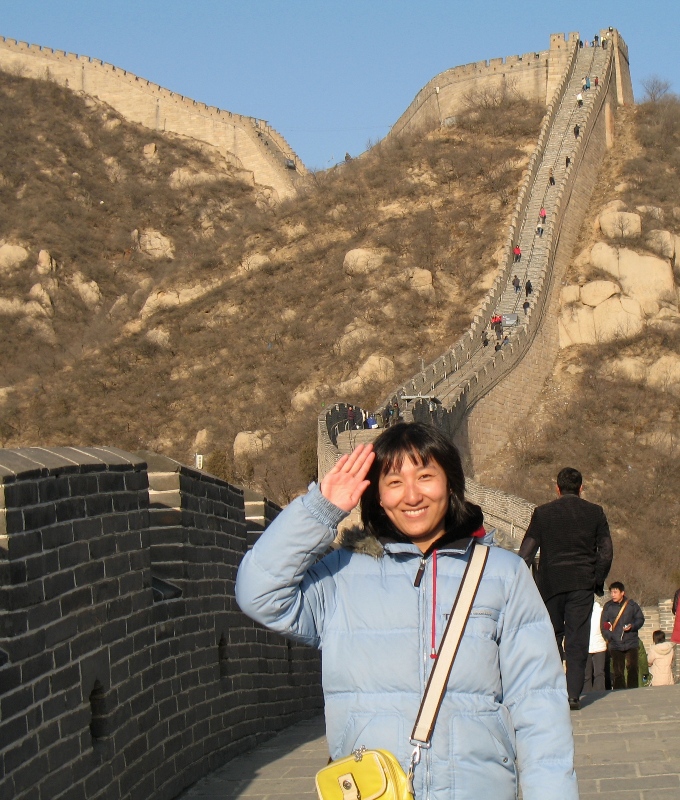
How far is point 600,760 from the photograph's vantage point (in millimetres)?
6051

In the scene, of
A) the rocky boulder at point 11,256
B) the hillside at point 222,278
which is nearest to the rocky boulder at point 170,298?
the hillside at point 222,278

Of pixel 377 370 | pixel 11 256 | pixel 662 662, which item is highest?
pixel 11 256

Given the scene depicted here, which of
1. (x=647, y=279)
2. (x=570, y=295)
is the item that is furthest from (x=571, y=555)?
(x=647, y=279)

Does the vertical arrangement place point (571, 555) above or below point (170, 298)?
below

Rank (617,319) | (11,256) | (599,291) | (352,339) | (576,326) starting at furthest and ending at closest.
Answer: (11,256)
(352,339)
(599,291)
(576,326)
(617,319)

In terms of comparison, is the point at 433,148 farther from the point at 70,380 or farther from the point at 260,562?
the point at 260,562

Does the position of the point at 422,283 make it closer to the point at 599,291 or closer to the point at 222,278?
the point at 599,291

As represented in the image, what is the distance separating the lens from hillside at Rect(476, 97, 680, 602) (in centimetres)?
2680

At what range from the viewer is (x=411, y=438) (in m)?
3.42

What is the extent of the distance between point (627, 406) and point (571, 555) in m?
25.4

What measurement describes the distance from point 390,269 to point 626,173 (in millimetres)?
9281

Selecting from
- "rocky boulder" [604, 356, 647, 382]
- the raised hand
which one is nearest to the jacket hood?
the raised hand

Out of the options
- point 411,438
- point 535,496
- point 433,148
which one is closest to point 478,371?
point 535,496

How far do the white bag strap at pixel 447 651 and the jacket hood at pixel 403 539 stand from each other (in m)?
0.09
